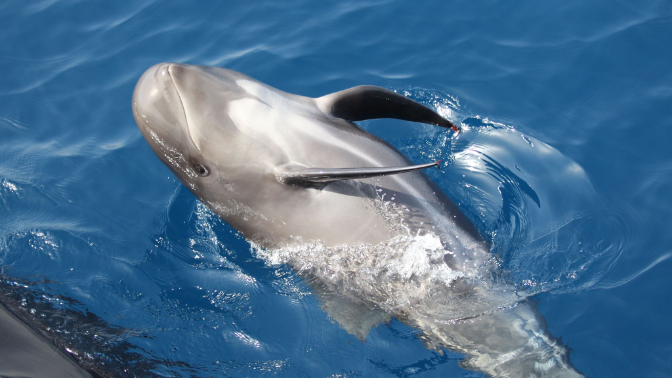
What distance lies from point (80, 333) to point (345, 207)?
313 cm

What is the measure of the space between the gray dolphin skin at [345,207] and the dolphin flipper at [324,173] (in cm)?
2

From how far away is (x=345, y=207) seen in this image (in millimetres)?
5512

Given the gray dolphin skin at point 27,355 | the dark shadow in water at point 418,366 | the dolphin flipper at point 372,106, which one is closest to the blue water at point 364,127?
the dark shadow in water at point 418,366

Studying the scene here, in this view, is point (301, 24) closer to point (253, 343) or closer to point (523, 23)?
point (523, 23)

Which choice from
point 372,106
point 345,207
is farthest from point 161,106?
point 372,106

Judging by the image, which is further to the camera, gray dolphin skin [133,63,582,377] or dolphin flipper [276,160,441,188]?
gray dolphin skin [133,63,582,377]

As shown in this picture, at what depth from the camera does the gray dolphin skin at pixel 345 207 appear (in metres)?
5.37

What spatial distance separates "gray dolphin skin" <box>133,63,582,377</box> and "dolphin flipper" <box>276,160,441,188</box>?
0.08ft

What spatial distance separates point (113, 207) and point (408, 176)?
15.2ft

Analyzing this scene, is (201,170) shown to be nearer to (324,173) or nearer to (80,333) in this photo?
(324,173)

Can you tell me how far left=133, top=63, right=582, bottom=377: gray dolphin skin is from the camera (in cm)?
537

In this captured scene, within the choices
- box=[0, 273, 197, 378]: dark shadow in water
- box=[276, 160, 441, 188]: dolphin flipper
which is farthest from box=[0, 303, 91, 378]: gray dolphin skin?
box=[276, 160, 441, 188]: dolphin flipper

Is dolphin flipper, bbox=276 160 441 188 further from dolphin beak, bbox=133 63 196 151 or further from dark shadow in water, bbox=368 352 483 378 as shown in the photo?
dark shadow in water, bbox=368 352 483 378

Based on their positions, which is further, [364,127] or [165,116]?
[364,127]
